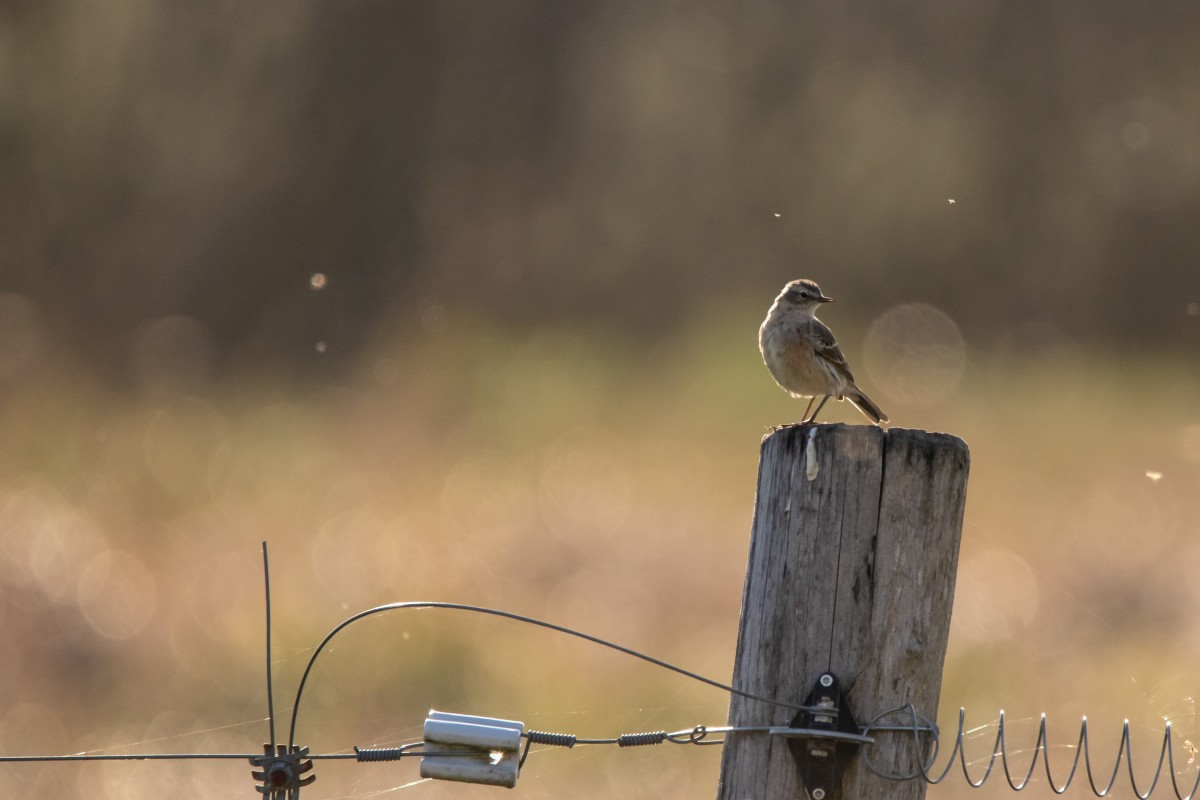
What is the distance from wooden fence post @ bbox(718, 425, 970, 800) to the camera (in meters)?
3.22

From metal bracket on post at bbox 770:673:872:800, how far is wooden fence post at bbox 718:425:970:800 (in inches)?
0.6

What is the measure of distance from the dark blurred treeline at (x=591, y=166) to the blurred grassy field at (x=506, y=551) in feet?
14.9

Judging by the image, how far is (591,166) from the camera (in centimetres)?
3097

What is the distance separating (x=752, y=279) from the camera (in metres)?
26.8

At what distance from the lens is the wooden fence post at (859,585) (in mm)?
3217

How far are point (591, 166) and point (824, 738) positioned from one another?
2840 cm

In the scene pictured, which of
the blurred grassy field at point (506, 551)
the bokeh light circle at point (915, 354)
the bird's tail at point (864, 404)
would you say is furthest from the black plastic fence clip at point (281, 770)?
the bokeh light circle at point (915, 354)

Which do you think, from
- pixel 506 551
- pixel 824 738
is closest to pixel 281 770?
pixel 824 738

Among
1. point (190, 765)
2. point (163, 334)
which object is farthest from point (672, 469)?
point (163, 334)

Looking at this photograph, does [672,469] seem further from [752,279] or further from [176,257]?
[176,257]

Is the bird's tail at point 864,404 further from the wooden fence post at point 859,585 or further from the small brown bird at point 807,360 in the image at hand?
the wooden fence post at point 859,585

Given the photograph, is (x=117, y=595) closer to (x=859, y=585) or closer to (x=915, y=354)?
(x=859, y=585)

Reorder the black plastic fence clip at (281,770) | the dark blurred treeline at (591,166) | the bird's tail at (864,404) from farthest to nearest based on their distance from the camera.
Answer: the dark blurred treeline at (591,166) → the bird's tail at (864,404) → the black plastic fence clip at (281,770)

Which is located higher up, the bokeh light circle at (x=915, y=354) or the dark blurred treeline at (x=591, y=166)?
the dark blurred treeline at (x=591, y=166)
